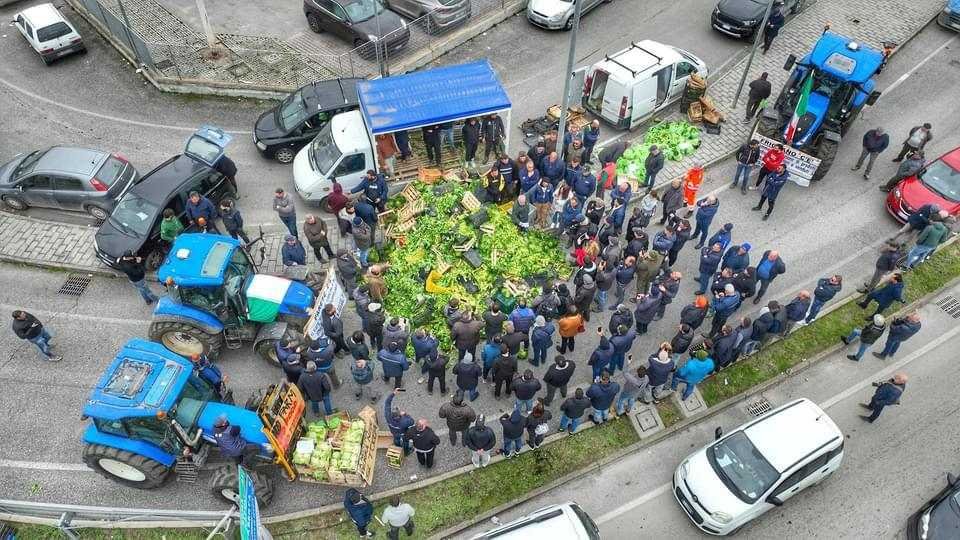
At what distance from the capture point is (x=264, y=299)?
12.9 meters

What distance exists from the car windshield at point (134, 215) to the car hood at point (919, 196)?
18293mm

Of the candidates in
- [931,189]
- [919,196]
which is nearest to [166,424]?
[919,196]

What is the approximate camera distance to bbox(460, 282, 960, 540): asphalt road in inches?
464

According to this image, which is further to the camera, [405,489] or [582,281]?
[582,281]

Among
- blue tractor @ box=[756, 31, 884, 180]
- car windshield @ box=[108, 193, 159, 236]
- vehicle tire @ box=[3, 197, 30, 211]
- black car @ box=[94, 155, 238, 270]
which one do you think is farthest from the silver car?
vehicle tire @ box=[3, 197, 30, 211]

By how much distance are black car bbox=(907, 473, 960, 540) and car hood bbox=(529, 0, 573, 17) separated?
17.5 metres

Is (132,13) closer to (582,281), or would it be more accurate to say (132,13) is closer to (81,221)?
(81,221)

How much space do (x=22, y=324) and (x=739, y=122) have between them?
1905 centimetres

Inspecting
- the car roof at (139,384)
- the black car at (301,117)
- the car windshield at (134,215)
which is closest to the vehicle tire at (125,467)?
the car roof at (139,384)

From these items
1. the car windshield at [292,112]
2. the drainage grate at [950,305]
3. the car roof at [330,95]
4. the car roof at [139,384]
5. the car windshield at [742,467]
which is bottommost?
the drainage grate at [950,305]

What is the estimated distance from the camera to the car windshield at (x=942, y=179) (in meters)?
16.1

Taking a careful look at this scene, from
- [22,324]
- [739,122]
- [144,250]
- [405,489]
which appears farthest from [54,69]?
[739,122]

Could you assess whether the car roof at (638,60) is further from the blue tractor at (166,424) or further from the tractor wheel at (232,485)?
the tractor wheel at (232,485)

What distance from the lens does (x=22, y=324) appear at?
1286 centimetres
